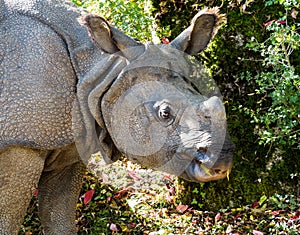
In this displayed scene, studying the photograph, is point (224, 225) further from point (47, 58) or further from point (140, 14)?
point (47, 58)

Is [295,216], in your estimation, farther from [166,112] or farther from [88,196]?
[166,112]

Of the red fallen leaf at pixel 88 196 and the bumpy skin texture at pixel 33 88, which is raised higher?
the bumpy skin texture at pixel 33 88

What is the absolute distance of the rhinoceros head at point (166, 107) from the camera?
3.76 m

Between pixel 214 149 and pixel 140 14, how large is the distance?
3.31 m

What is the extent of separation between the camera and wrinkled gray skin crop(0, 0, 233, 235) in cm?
418

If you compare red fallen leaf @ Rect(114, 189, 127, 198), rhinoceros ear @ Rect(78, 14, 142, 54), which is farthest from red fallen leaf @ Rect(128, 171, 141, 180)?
rhinoceros ear @ Rect(78, 14, 142, 54)

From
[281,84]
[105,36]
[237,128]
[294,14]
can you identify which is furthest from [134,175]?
[105,36]

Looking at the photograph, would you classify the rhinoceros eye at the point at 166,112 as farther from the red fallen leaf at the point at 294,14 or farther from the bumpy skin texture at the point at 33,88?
the red fallen leaf at the point at 294,14

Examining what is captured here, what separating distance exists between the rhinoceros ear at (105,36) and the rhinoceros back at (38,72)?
0.75 ft

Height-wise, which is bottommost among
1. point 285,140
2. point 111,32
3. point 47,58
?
point 285,140

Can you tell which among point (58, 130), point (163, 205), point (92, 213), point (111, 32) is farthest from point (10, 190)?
point (163, 205)

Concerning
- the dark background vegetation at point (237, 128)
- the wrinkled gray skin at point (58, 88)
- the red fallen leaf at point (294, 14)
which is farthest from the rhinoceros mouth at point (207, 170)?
the red fallen leaf at point (294, 14)

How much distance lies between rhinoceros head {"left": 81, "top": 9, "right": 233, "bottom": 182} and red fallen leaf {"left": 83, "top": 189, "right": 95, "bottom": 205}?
6.90ft

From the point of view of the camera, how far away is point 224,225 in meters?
6.23
